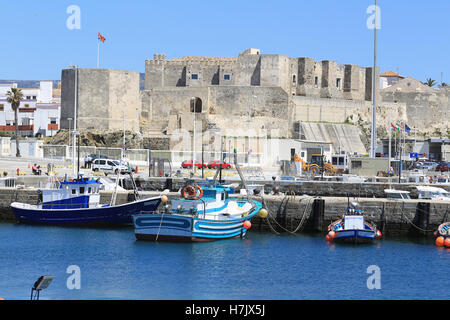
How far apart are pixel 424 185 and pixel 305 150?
72.7 feet

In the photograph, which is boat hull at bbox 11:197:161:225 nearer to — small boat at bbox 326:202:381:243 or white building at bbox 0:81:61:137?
small boat at bbox 326:202:381:243

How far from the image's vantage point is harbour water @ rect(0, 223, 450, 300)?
1820cm

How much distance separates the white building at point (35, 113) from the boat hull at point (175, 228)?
39.9m

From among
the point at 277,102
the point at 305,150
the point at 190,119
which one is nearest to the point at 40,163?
the point at 190,119

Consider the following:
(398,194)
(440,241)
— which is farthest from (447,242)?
(398,194)

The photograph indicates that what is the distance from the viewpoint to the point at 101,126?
5453 centimetres

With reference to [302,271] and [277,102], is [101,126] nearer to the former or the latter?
[277,102]

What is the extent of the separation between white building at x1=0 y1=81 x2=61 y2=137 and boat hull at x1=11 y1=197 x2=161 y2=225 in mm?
34234

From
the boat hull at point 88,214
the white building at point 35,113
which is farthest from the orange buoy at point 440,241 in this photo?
the white building at point 35,113

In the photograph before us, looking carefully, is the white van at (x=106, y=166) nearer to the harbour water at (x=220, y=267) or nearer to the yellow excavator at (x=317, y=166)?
the yellow excavator at (x=317, y=166)

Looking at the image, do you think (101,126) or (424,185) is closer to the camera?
(424,185)

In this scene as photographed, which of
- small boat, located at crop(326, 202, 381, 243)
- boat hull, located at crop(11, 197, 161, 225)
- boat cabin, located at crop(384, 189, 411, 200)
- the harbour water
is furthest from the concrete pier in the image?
boat hull, located at crop(11, 197, 161, 225)

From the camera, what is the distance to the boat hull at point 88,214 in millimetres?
28594

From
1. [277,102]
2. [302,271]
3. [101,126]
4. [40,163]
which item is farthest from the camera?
[277,102]
